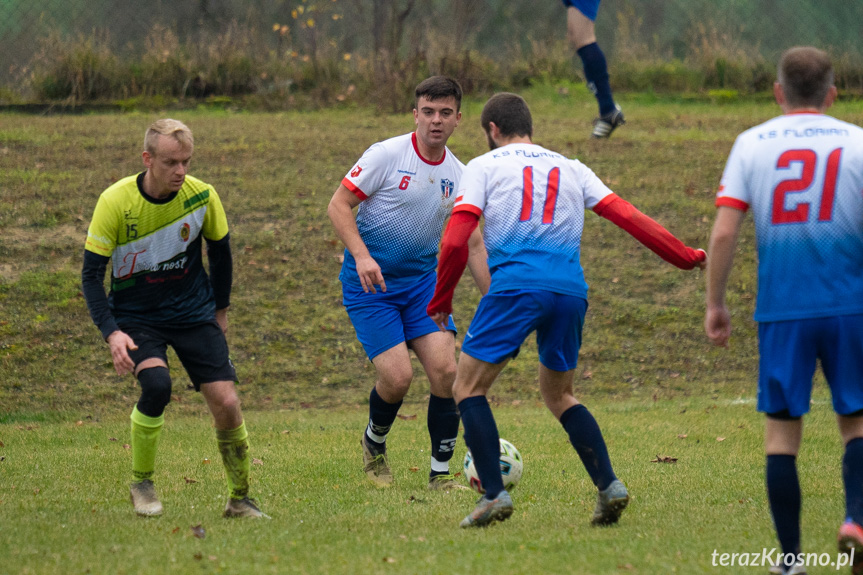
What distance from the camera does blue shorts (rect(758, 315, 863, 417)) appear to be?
3.86 metres

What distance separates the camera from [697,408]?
9.89 m

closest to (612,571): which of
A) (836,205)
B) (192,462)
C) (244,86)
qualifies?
(836,205)

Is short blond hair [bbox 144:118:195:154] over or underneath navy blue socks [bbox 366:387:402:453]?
over

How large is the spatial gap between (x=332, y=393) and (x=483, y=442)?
241 inches

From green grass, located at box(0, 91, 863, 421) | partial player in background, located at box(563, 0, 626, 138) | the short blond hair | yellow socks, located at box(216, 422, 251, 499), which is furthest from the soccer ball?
partial player in background, located at box(563, 0, 626, 138)

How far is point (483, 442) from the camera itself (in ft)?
16.0

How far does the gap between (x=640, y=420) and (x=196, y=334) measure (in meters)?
5.18

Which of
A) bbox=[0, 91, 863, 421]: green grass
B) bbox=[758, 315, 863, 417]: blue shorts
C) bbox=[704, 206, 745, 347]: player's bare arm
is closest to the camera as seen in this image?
bbox=[758, 315, 863, 417]: blue shorts

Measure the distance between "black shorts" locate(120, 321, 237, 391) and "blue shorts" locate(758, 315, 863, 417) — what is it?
2842mm

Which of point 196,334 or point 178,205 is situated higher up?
point 178,205

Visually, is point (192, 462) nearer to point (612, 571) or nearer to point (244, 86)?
point (612, 571)

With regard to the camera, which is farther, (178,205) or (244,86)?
(244,86)

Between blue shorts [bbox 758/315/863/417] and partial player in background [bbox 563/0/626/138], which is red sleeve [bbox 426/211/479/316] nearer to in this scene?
blue shorts [bbox 758/315/863/417]

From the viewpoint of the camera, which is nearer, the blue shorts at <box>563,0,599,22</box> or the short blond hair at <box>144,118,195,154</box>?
the short blond hair at <box>144,118,195,154</box>
